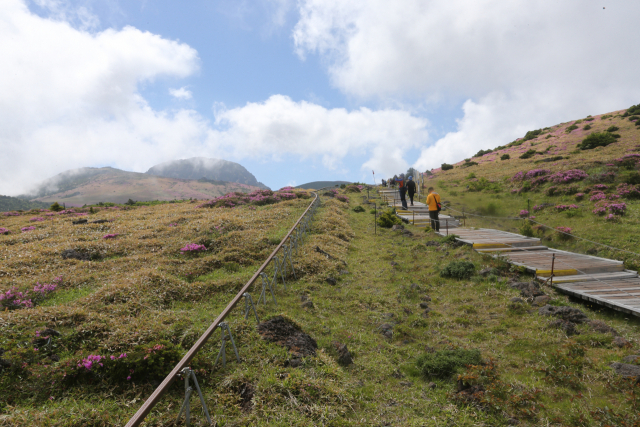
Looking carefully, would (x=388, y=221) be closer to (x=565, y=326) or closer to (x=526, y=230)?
(x=526, y=230)

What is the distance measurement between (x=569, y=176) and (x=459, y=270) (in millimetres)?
17056

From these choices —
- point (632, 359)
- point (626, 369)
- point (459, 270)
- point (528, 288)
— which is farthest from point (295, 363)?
point (459, 270)

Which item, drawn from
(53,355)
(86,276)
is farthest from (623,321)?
(86,276)

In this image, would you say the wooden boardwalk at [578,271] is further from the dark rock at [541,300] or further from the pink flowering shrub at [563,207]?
the pink flowering shrub at [563,207]

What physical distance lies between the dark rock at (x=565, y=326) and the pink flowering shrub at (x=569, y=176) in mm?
18683

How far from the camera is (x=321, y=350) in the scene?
632cm

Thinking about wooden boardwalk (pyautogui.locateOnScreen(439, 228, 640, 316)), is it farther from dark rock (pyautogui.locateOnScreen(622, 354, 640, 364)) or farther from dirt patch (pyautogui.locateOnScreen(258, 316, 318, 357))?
dirt patch (pyautogui.locateOnScreen(258, 316, 318, 357))

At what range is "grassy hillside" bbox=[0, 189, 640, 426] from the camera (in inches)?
182

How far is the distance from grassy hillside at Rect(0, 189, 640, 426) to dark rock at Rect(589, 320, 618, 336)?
0.04m

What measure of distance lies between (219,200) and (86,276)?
53.4 ft

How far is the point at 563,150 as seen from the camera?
32.1 metres

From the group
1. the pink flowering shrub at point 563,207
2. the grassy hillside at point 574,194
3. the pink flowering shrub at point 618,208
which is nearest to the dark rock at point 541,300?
the grassy hillside at point 574,194

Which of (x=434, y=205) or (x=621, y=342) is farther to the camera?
(x=434, y=205)

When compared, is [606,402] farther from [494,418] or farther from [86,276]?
[86,276]
